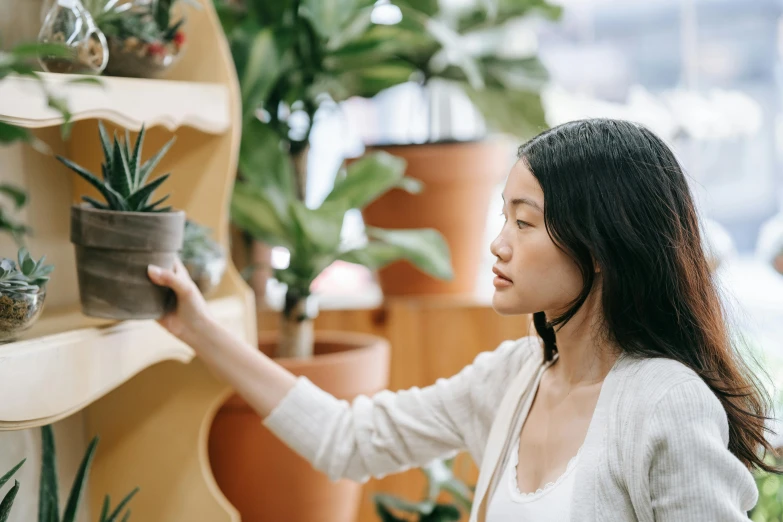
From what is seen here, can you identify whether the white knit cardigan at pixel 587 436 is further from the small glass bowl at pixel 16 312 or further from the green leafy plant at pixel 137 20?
the green leafy plant at pixel 137 20

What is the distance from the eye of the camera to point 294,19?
1.46 m

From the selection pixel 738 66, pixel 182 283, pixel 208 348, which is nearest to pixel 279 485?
pixel 208 348

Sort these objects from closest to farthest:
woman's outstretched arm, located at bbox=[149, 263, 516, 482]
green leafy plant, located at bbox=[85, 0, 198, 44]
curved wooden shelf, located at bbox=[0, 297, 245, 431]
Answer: curved wooden shelf, located at bbox=[0, 297, 245, 431] → green leafy plant, located at bbox=[85, 0, 198, 44] → woman's outstretched arm, located at bbox=[149, 263, 516, 482]

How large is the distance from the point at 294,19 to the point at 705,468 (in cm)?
100

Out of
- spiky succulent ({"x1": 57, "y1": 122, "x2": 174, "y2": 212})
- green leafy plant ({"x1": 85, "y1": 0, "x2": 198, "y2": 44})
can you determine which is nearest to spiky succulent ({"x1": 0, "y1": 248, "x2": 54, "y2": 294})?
spiky succulent ({"x1": 57, "y1": 122, "x2": 174, "y2": 212})

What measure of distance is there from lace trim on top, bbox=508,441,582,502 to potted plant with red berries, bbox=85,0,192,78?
694 mm

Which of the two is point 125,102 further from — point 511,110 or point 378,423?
point 511,110

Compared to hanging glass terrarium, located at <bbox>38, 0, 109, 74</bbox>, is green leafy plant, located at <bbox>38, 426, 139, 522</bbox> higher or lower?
lower

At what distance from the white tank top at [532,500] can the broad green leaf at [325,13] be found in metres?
0.75

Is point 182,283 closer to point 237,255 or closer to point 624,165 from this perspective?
point 624,165

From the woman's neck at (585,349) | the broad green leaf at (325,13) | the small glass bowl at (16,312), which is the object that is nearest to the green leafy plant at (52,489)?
the small glass bowl at (16,312)

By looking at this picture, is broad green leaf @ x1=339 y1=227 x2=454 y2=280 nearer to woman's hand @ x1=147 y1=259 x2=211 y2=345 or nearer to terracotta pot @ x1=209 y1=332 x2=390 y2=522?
terracotta pot @ x1=209 y1=332 x2=390 y2=522

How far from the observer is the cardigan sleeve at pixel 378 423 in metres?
1.19

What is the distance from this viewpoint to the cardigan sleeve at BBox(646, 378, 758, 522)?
865 millimetres
